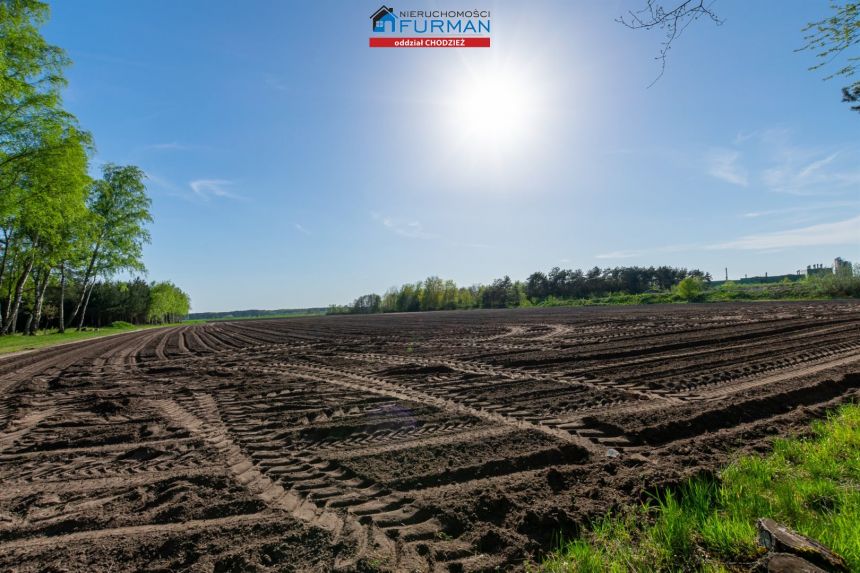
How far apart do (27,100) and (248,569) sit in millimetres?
24444

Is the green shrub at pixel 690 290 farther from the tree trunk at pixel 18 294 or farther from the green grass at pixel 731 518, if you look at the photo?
the tree trunk at pixel 18 294

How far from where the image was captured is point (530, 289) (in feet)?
339

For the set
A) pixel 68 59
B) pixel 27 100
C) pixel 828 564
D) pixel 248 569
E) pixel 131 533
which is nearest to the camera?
pixel 828 564

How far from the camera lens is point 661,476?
372 centimetres

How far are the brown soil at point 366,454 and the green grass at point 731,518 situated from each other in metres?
0.24

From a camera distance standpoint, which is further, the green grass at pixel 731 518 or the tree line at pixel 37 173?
the tree line at pixel 37 173

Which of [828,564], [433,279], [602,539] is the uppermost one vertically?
[433,279]

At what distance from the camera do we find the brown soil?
2910 mm

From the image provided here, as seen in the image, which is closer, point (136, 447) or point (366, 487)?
point (366, 487)

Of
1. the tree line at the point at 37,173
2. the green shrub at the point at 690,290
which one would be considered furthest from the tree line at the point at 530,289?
the tree line at the point at 37,173

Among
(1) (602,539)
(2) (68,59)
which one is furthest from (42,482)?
(2) (68,59)

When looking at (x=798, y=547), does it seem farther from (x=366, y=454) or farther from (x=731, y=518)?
(x=366, y=454)

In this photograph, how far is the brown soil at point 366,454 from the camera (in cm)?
291

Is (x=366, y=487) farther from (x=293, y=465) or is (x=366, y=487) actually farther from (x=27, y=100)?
(x=27, y=100)
